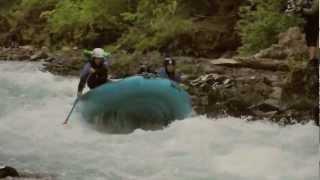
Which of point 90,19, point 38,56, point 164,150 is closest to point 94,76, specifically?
point 164,150

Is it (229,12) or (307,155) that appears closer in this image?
(307,155)

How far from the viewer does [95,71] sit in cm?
605

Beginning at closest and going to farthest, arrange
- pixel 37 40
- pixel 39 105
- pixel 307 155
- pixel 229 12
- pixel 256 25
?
pixel 307 155 → pixel 39 105 → pixel 256 25 → pixel 229 12 → pixel 37 40

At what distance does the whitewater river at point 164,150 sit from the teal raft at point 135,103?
12 centimetres

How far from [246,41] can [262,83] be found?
181 cm

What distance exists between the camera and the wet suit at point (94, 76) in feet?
19.6

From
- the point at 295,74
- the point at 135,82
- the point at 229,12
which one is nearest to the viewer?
the point at 135,82

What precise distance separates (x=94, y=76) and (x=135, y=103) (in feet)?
1.58

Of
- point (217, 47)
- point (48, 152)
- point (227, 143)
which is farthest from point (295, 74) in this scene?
point (217, 47)

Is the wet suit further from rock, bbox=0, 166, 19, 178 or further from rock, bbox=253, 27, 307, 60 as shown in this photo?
rock, bbox=253, 27, 307, 60

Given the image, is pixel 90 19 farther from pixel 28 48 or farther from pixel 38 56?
pixel 28 48

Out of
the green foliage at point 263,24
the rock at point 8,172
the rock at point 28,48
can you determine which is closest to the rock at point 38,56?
the rock at point 28,48

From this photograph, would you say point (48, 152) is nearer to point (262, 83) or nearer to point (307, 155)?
point (307, 155)

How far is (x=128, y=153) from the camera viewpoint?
5.19 metres
